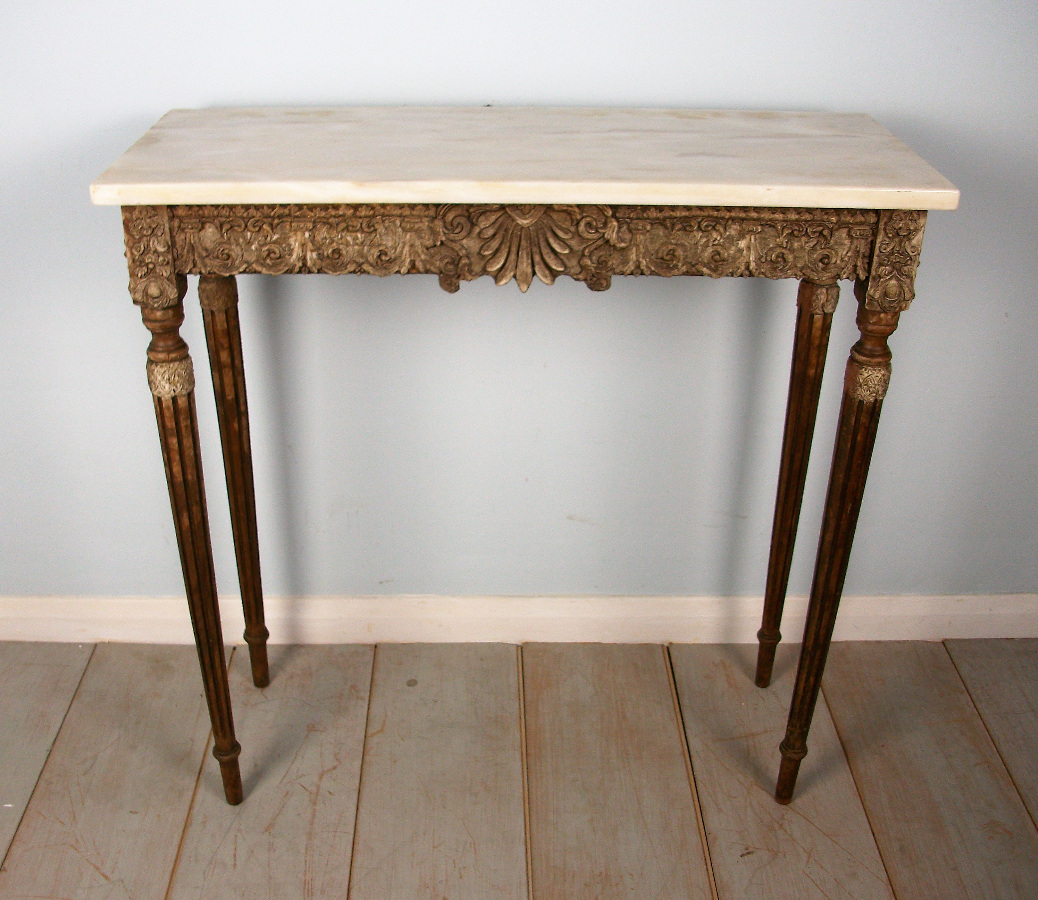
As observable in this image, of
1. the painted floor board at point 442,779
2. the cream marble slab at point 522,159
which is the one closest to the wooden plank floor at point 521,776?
the painted floor board at point 442,779

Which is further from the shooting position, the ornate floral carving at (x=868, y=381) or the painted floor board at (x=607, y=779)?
the painted floor board at (x=607, y=779)

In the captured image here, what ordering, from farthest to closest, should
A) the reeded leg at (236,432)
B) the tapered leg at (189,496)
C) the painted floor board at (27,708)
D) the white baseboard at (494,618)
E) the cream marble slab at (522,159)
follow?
the white baseboard at (494,618), the painted floor board at (27,708), the reeded leg at (236,432), the tapered leg at (189,496), the cream marble slab at (522,159)

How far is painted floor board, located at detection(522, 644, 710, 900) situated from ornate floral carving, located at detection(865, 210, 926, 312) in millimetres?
900

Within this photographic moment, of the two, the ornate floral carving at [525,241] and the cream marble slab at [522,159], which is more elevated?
the cream marble slab at [522,159]

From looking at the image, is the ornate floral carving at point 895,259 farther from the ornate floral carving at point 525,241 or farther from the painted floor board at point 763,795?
the painted floor board at point 763,795

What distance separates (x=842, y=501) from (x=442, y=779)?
0.82 metres

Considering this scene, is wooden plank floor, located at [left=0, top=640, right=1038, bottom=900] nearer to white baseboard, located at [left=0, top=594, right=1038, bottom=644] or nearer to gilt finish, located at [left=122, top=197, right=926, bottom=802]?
white baseboard, located at [left=0, top=594, right=1038, bottom=644]

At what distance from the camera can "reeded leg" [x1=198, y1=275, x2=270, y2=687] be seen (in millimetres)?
1594

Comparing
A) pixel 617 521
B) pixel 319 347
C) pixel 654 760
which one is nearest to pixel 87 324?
pixel 319 347

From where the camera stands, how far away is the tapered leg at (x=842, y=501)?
4.54ft

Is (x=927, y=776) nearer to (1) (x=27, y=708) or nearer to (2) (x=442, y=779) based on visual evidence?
(2) (x=442, y=779)

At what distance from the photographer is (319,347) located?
1814 millimetres

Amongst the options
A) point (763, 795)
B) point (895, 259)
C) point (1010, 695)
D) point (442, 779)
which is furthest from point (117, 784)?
point (1010, 695)

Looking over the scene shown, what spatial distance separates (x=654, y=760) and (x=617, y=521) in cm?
45
